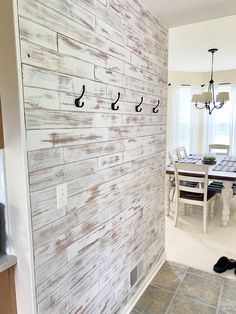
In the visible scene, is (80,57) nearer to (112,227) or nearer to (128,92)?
(128,92)

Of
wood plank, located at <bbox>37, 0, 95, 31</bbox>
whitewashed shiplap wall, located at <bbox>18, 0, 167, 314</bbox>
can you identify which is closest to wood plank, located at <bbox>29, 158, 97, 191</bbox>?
whitewashed shiplap wall, located at <bbox>18, 0, 167, 314</bbox>

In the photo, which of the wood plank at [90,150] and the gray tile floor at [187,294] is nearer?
the wood plank at [90,150]

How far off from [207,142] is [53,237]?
5.42m

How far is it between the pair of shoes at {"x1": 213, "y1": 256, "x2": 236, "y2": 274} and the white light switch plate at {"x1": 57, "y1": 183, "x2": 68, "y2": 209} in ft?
6.31

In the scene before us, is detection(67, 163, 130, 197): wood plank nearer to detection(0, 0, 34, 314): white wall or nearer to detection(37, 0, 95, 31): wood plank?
detection(0, 0, 34, 314): white wall

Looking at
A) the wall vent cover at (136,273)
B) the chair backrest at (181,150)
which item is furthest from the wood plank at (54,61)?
the chair backrest at (181,150)

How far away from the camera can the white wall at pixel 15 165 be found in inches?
37.2

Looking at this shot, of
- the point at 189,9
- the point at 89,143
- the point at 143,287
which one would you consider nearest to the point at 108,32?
the point at 89,143

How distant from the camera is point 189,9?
1916 mm

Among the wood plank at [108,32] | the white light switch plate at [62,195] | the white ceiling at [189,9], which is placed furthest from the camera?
the white ceiling at [189,9]

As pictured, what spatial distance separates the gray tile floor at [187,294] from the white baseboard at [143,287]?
3 centimetres

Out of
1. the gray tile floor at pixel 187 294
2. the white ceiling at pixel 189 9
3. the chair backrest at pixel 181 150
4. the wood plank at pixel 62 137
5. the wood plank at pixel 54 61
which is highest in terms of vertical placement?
the white ceiling at pixel 189 9

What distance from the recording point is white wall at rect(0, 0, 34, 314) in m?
0.94

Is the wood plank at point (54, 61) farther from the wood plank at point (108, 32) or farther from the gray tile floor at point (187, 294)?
the gray tile floor at point (187, 294)
